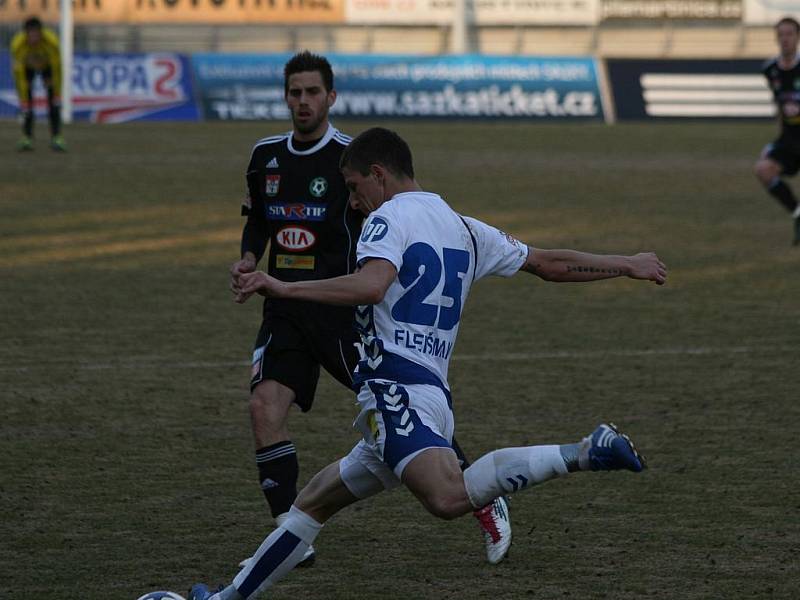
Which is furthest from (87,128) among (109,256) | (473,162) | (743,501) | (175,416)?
(743,501)

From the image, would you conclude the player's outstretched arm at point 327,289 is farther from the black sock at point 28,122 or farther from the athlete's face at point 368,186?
the black sock at point 28,122

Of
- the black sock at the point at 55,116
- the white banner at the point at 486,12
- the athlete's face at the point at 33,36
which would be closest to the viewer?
the black sock at the point at 55,116

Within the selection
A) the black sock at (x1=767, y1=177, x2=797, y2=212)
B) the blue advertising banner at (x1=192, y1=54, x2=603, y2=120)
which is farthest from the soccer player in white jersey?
the blue advertising banner at (x1=192, y1=54, x2=603, y2=120)

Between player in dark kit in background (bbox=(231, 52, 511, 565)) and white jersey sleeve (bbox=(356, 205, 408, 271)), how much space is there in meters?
1.27

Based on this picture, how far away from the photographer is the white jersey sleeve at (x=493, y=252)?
518 cm

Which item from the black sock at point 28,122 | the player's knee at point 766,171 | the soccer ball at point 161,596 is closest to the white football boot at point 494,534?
the soccer ball at point 161,596

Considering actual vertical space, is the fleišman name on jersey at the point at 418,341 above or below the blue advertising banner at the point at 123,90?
above

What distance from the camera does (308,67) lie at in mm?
6242

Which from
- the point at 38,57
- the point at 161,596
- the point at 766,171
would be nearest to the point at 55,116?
the point at 38,57

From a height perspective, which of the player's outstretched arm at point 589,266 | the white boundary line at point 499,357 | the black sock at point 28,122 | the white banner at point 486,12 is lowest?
the white boundary line at point 499,357

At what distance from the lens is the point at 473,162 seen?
26.1 metres

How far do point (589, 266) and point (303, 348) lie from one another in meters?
1.35

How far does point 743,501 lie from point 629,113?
3280 centimetres

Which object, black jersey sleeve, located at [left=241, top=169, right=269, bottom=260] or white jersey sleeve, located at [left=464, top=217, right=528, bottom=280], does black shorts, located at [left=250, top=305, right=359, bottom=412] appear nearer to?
black jersey sleeve, located at [left=241, top=169, right=269, bottom=260]
